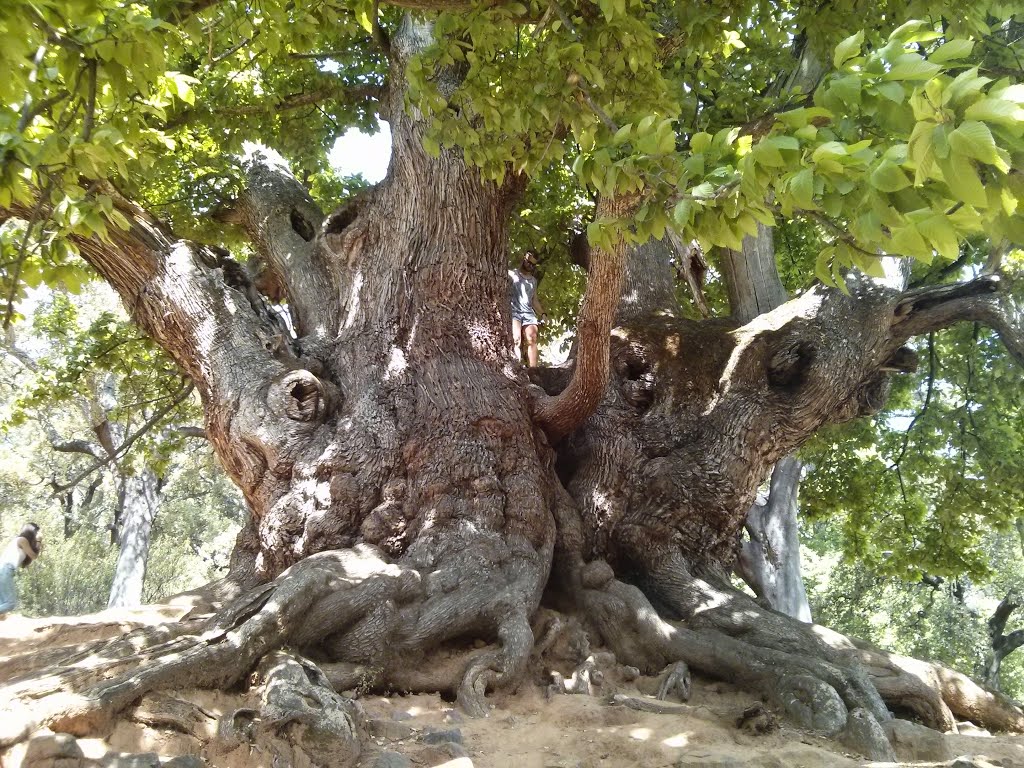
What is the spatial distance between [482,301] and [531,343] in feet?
6.30

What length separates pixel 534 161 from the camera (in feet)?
13.7

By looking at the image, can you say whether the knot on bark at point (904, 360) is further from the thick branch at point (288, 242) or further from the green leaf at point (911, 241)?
the green leaf at point (911, 241)

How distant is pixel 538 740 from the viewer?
334 cm

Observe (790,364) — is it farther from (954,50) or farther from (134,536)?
(134,536)

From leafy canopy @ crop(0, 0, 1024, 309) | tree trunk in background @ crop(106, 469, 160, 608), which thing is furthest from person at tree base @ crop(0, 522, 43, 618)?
tree trunk in background @ crop(106, 469, 160, 608)

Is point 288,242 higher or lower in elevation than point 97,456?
higher

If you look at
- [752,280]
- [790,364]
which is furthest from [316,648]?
[752,280]

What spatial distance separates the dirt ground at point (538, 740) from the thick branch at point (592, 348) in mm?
1953

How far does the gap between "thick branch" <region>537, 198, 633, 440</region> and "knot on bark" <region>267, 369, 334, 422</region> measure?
1.57m

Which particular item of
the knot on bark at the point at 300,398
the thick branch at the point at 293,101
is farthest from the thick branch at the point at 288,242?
the knot on bark at the point at 300,398

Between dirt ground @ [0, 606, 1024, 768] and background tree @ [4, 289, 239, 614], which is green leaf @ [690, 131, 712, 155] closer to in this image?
dirt ground @ [0, 606, 1024, 768]

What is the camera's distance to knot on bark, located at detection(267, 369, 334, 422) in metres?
5.02

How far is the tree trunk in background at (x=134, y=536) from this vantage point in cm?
1398

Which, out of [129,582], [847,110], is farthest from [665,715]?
[129,582]
